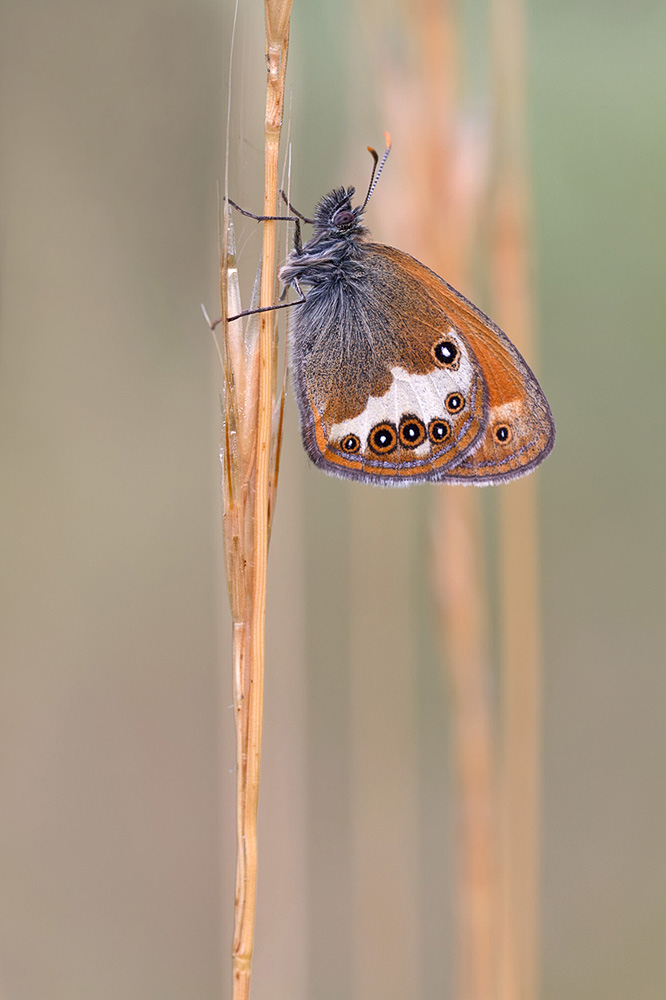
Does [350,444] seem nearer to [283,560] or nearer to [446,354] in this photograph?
[446,354]

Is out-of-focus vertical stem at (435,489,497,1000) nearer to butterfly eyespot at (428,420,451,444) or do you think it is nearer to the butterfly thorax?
butterfly eyespot at (428,420,451,444)

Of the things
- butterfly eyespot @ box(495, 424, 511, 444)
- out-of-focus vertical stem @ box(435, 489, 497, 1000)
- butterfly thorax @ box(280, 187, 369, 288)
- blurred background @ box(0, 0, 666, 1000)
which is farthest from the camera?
blurred background @ box(0, 0, 666, 1000)

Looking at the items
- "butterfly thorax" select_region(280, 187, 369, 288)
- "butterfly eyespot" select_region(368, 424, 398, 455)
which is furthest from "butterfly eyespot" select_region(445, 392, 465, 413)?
"butterfly thorax" select_region(280, 187, 369, 288)

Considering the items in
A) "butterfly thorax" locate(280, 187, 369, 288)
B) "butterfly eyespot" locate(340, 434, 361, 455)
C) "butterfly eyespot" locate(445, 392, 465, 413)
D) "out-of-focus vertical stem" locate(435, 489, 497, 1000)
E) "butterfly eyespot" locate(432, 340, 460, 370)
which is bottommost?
"out-of-focus vertical stem" locate(435, 489, 497, 1000)

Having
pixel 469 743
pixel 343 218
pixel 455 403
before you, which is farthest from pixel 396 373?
pixel 469 743

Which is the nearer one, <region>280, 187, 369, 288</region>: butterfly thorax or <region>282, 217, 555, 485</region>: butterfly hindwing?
<region>282, 217, 555, 485</region>: butterfly hindwing

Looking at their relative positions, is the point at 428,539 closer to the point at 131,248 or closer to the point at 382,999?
the point at 382,999

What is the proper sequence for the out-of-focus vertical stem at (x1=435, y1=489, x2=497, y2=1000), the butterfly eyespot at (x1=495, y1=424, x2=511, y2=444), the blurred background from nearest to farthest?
1. the out-of-focus vertical stem at (x1=435, y1=489, x2=497, y2=1000)
2. the butterfly eyespot at (x1=495, y1=424, x2=511, y2=444)
3. the blurred background
